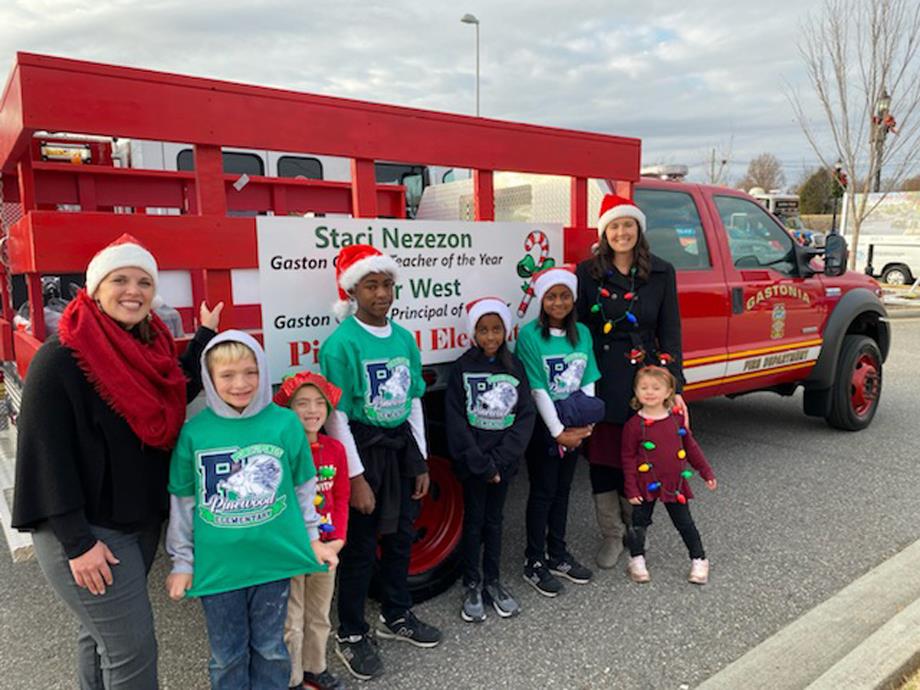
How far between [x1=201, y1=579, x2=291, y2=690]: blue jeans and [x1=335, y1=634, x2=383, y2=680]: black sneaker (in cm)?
45

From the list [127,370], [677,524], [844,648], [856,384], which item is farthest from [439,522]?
[856,384]

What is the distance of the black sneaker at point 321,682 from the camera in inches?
99.0

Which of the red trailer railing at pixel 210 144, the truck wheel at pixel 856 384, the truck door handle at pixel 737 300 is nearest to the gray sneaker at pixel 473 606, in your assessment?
the red trailer railing at pixel 210 144

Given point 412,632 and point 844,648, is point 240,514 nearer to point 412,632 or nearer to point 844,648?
point 412,632

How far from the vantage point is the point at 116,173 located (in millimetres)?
4258

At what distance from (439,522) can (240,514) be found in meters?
1.45

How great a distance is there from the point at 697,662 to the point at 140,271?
2.44 metres

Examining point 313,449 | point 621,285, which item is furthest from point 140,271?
point 621,285

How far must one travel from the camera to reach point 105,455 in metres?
1.87

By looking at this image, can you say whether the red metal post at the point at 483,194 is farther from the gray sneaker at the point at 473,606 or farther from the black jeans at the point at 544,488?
the gray sneaker at the point at 473,606

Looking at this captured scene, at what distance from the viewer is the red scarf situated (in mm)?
1821

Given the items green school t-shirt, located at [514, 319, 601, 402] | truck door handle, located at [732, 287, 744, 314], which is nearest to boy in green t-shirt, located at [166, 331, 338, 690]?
green school t-shirt, located at [514, 319, 601, 402]

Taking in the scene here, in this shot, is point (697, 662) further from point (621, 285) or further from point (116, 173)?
point (116, 173)

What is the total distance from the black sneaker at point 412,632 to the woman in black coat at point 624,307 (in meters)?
1.27
